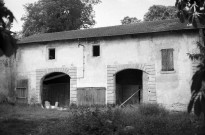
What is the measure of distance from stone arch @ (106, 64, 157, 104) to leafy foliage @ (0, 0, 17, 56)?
42.8 feet

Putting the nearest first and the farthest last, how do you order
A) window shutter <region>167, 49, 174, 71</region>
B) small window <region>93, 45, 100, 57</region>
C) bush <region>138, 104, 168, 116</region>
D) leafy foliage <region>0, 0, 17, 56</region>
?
leafy foliage <region>0, 0, 17, 56</region>, bush <region>138, 104, 168, 116</region>, window shutter <region>167, 49, 174, 71</region>, small window <region>93, 45, 100, 57</region>

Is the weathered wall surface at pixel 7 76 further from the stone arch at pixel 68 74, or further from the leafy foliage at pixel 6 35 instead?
the leafy foliage at pixel 6 35

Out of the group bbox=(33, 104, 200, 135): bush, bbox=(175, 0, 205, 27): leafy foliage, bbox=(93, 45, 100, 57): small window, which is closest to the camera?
bbox=(175, 0, 205, 27): leafy foliage

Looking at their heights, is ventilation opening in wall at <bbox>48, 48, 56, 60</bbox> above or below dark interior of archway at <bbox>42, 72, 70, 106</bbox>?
above

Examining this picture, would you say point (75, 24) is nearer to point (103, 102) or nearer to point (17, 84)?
point (17, 84)

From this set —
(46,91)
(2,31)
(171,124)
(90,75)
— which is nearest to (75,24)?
(46,91)

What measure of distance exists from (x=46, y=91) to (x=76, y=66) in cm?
390

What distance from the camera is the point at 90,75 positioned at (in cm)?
1712

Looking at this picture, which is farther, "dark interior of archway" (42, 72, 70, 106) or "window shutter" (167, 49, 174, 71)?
"dark interior of archway" (42, 72, 70, 106)

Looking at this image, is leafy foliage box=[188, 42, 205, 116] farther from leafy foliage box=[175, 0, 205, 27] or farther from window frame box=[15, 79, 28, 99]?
window frame box=[15, 79, 28, 99]

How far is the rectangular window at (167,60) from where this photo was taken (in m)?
15.3

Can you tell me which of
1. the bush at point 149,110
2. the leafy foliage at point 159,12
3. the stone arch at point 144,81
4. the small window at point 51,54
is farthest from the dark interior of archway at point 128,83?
the leafy foliage at point 159,12

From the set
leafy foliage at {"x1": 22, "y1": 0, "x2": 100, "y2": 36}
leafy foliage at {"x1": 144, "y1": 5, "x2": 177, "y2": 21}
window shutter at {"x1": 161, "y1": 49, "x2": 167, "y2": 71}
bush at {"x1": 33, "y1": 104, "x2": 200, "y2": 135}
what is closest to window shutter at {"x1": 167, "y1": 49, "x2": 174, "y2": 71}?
window shutter at {"x1": 161, "y1": 49, "x2": 167, "y2": 71}

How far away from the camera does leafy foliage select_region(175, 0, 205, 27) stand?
11.8 feet
